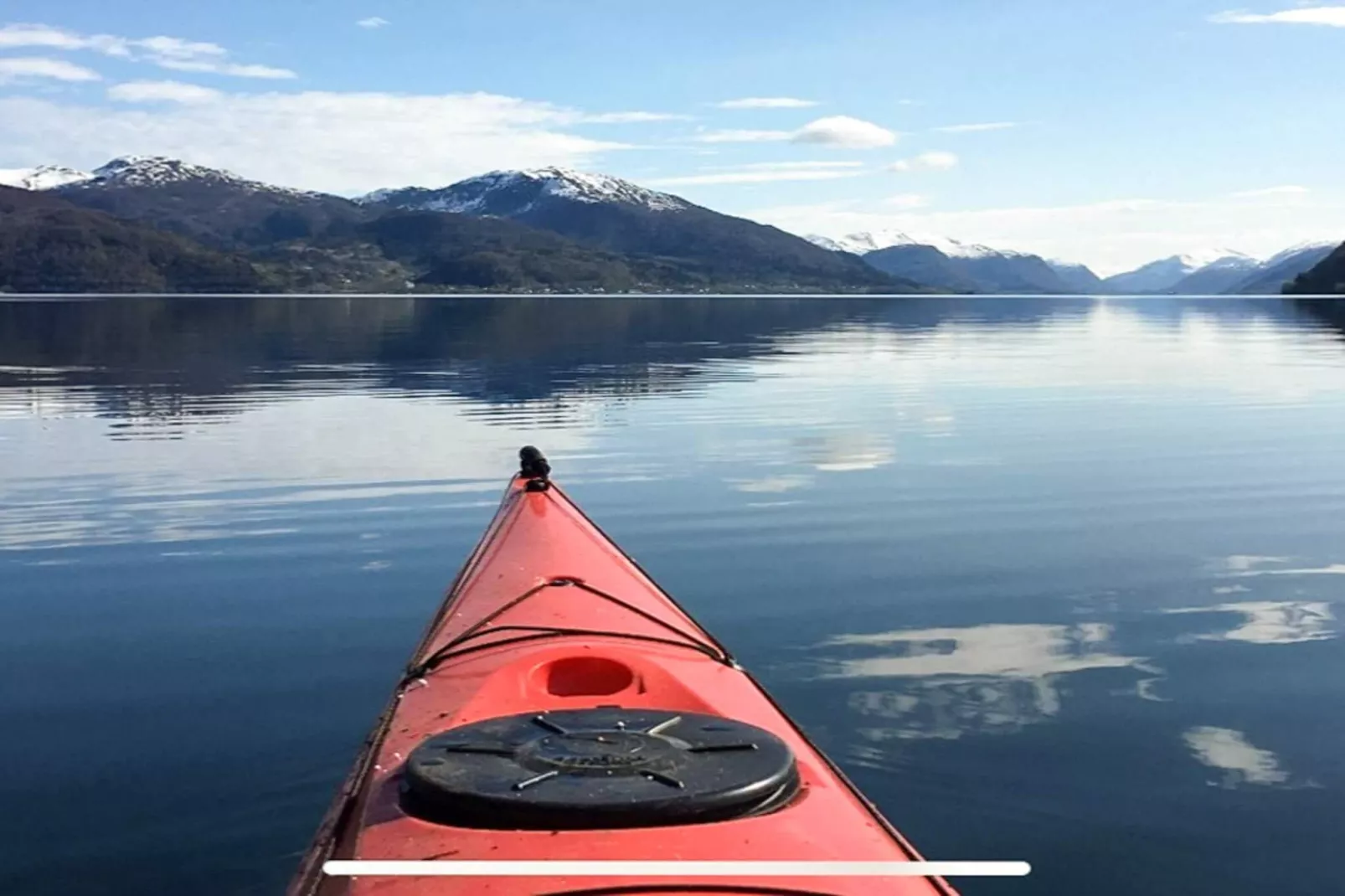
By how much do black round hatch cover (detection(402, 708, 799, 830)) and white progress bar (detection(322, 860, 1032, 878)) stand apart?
0.24 meters

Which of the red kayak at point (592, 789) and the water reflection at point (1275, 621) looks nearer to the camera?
the red kayak at point (592, 789)

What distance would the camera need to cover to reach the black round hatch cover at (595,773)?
4.55m

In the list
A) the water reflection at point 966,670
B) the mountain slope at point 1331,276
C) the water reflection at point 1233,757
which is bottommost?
the water reflection at point 1233,757

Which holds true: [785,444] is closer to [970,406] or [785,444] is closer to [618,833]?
[970,406]

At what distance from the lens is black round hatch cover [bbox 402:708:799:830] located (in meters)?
4.55

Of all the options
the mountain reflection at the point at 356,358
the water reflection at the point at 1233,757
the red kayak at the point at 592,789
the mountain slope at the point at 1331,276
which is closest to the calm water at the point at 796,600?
the water reflection at the point at 1233,757

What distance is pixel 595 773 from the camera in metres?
4.80

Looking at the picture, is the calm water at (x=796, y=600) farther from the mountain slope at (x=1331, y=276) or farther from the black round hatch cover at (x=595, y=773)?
the mountain slope at (x=1331, y=276)

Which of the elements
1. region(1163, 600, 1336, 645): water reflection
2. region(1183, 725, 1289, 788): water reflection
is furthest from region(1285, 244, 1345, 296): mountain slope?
region(1183, 725, 1289, 788): water reflection

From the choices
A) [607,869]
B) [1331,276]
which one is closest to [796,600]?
[607,869]

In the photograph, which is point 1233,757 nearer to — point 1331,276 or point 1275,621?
point 1275,621

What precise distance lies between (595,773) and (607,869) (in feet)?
1.82

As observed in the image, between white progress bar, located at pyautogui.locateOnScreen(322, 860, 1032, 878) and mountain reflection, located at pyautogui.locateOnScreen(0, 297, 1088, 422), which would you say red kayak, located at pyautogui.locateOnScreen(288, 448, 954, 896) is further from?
mountain reflection, located at pyautogui.locateOnScreen(0, 297, 1088, 422)

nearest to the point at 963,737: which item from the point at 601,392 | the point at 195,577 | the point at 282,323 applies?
the point at 195,577
